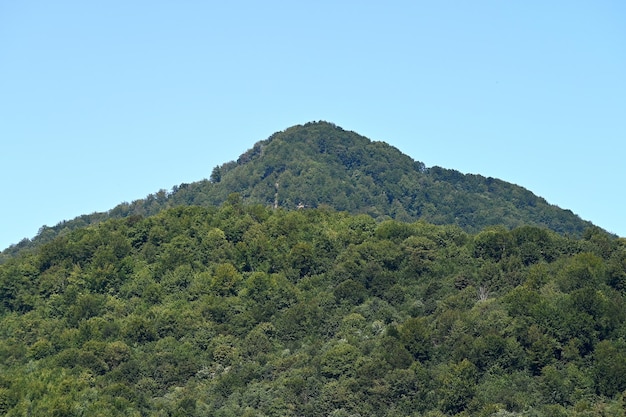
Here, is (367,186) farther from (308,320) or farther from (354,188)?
(308,320)

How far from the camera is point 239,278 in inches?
3976

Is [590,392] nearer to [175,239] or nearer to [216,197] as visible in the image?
[175,239]

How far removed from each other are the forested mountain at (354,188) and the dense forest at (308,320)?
5949 cm

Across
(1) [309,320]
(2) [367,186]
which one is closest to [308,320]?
(1) [309,320]

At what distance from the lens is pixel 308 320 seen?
9212cm

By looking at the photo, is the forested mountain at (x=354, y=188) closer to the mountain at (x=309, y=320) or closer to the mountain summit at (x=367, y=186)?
the mountain summit at (x=367, y=186)

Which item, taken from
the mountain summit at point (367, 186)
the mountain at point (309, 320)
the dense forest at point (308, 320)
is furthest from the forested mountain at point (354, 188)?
the dense forest at point (308, 320)

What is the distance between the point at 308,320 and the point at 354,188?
296 ft

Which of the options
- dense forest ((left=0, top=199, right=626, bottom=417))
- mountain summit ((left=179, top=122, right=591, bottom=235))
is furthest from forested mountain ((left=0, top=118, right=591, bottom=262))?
dense forest ((left=0, top=199, right=626, bottom=417))

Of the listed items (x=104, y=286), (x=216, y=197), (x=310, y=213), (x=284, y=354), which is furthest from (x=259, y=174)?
(x=284, y=354)

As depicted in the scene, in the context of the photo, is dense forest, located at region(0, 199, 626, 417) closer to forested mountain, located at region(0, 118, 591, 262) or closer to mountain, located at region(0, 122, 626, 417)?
mountain, located at region(0, 122, 626, 417)

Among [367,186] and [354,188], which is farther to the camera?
[367,186]

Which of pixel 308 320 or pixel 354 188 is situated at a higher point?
pixel 354 188

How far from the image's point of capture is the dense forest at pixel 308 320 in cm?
7988
